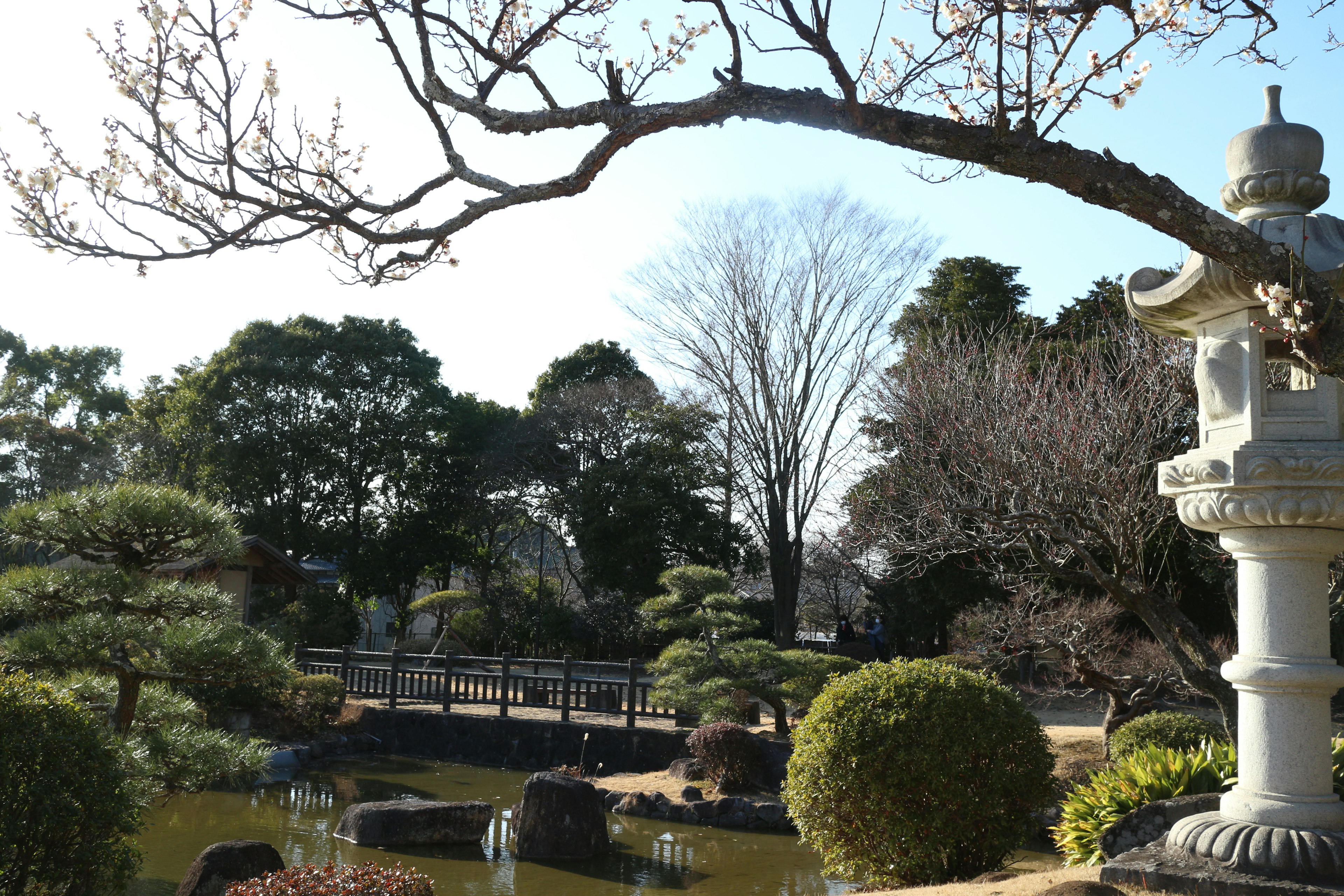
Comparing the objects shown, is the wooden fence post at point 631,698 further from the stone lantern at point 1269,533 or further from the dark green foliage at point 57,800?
the stone lantern at point 1269,533

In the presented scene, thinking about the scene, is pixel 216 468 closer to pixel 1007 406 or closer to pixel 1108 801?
pixel 1007 406

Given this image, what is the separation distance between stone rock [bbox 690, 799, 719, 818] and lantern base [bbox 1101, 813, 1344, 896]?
6326 mm

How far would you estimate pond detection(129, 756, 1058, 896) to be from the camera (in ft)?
24.9

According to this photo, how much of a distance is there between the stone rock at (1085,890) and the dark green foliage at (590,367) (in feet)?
78.0

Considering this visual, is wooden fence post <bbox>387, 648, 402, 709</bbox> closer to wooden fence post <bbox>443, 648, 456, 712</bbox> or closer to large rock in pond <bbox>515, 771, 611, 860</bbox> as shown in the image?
wooden fence post <bbox>443, 648, 456, 712</bbox>

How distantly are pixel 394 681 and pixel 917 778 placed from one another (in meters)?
11.6

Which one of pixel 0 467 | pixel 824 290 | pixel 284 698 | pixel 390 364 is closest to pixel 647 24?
pixel 284 698

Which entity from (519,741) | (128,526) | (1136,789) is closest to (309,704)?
(519,741)

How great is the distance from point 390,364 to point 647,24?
77.1ft

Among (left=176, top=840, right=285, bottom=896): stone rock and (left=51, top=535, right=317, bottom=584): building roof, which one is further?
(left=51, top=535, right=317, bottom=584): building roof

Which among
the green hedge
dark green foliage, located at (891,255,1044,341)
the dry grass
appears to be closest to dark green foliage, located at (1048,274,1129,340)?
dark green foliage, located at (891,255,1044,341)

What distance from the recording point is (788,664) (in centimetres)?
1206

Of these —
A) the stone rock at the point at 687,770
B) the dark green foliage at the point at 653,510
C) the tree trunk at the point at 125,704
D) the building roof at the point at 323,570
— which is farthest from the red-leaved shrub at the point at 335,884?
the building roof at the point at 323,570

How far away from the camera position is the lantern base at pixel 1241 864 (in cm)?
377
